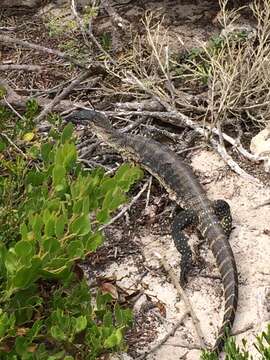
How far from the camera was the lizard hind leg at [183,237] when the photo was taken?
4.82 meters

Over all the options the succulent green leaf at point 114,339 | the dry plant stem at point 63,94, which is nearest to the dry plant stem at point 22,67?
the dry plant stem at point 63,94

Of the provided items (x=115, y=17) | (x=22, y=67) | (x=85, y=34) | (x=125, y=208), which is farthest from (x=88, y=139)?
(x=115, y=17)

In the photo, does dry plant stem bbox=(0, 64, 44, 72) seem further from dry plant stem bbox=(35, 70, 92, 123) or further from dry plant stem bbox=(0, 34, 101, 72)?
dry plant stem bbox=(35, 70, 92, 123)

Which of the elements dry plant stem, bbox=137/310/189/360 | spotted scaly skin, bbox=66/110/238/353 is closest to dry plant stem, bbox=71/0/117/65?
spotted scaly skin, bbox=66/110/238/353

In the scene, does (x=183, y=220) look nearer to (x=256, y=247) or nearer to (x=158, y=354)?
(x=256, y=247)

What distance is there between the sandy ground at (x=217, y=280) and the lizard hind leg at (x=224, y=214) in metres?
0.09

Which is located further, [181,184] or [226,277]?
[181,184]

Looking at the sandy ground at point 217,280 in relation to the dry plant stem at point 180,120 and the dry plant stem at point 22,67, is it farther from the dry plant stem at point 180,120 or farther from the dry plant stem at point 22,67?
the dry plant stem at point 22,67

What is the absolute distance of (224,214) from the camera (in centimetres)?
514

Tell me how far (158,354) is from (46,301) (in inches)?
32.1

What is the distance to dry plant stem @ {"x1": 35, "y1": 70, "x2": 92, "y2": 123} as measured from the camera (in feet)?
20.1

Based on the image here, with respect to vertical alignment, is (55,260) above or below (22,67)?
above

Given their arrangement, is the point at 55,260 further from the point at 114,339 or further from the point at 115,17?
the point at 115,17

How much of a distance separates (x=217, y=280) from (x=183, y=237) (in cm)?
45
